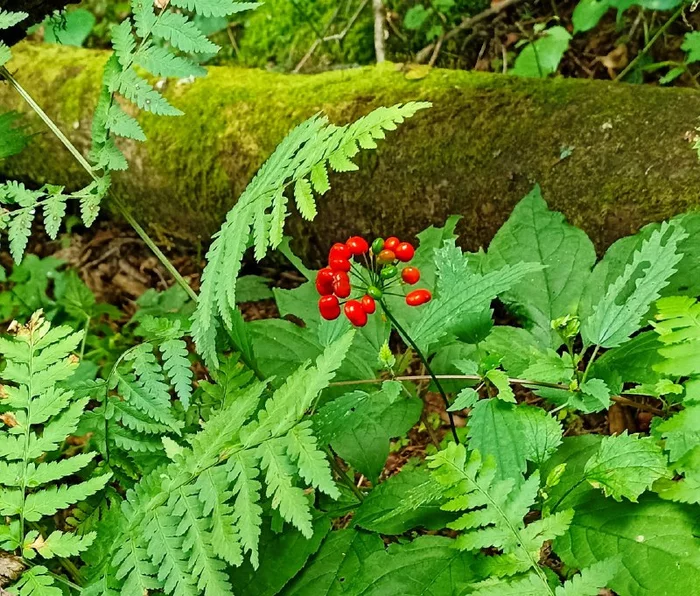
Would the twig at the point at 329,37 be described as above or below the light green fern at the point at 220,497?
above

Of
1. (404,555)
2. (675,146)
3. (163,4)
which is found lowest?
(404,555)

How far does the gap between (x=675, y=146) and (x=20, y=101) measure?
329 cm

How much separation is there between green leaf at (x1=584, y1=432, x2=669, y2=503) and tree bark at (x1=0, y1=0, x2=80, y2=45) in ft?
6.48

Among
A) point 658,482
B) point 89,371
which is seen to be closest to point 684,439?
point 658,482

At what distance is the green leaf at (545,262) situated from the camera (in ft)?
5.93

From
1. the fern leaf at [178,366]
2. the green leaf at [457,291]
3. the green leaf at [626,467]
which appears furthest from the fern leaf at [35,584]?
the green leaf at [626,467]

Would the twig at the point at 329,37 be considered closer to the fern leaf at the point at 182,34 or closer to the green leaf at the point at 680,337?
the fern leaf at the point at 182,34

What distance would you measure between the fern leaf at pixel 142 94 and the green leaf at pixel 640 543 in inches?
50.1

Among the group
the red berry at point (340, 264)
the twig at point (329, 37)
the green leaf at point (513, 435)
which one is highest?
the twig at point (329, 37)

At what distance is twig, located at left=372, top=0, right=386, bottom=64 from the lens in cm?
349

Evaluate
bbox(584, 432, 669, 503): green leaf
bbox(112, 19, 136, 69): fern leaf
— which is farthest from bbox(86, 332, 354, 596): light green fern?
bbox(112, 19, 136, 69): fern leaf

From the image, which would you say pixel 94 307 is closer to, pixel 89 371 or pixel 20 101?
pixel 89 371

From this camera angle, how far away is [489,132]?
7.71 ft

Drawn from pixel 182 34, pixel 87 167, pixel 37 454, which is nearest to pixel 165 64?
pixel 182 34
